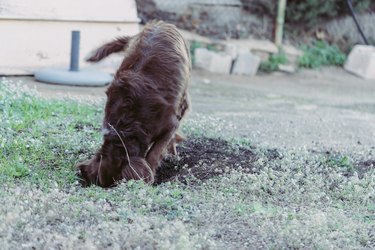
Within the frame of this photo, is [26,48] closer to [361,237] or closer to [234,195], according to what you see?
[234,195]

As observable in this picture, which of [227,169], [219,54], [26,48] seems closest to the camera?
[227,169]

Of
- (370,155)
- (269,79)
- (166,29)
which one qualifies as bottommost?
(269,79)

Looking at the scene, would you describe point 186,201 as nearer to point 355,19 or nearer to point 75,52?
point 75,52

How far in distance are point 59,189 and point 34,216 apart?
0.64 metres

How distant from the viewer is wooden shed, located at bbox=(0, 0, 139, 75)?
7.82 meters

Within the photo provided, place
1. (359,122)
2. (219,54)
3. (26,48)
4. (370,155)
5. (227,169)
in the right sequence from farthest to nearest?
(219,54) → (26,48) → (359,122) → (370,155) → (227,169)

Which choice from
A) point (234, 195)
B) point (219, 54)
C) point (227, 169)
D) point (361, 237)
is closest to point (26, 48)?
point (219, 54)

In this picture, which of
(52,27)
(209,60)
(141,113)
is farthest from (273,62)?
(141,113)

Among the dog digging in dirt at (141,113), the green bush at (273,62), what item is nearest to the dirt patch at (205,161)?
the dog digging in dirt at (141,113)

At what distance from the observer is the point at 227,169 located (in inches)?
180

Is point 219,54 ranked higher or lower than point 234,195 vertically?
lower

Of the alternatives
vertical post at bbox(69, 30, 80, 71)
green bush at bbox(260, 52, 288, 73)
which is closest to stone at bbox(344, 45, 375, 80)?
green bush at bbox(260, 52, 288, 73)

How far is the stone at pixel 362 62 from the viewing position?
10.6 meters

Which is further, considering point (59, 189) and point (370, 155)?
point (370, 155)
